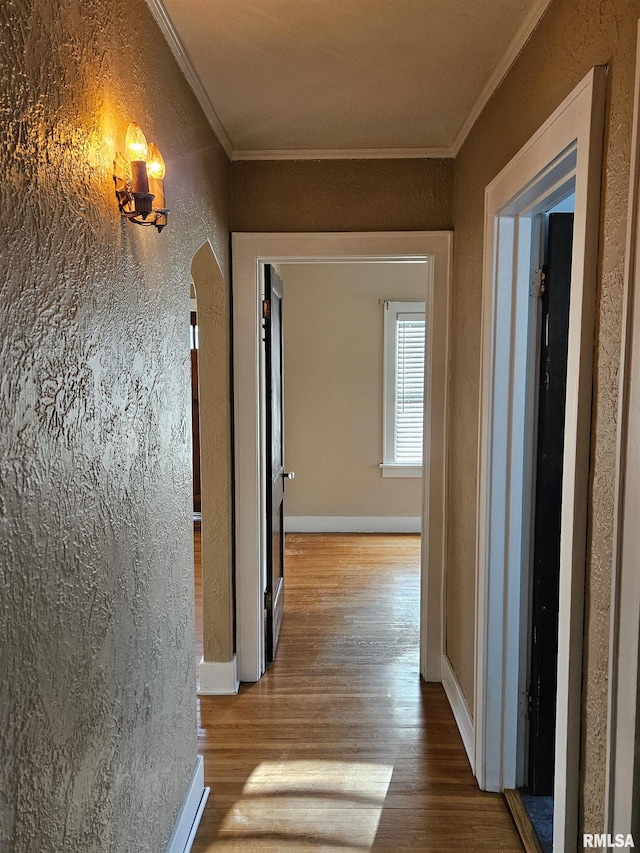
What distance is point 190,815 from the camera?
201 centimetres

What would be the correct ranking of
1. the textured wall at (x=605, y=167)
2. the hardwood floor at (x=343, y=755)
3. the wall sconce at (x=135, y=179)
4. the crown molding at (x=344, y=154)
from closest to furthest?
the textured wall at (x=605, y=167)
the wall sconce at (x=135, y=179)
the hardwood floor at (x=343, y=755)
the crown molding at (x=344, y=154)

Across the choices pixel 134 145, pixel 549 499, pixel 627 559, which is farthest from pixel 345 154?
pixel 627 559

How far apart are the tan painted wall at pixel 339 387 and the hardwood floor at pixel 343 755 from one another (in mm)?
1954

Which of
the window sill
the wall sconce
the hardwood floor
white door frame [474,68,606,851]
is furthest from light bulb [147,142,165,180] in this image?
the window sill

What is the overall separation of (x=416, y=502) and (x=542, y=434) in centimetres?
372

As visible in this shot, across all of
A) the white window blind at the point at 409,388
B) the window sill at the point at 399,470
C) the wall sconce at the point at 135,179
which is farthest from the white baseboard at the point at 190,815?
the white window blind at the point at 409,388

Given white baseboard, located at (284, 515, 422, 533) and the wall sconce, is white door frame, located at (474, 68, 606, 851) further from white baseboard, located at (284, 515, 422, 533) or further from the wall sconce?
white baseboard, located at (284, 515, 422, 533)

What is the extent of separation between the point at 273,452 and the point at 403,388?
2.65 m

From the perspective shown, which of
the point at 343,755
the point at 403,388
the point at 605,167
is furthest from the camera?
the point at 403,388

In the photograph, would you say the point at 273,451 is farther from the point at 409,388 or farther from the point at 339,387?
the point at 409,388

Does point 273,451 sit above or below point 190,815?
above

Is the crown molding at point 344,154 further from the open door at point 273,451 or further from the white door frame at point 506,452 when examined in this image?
the white door frame at point 506,452

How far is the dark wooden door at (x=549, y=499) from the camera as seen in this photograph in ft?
6.51

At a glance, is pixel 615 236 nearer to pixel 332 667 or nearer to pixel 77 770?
pixel 77 770
